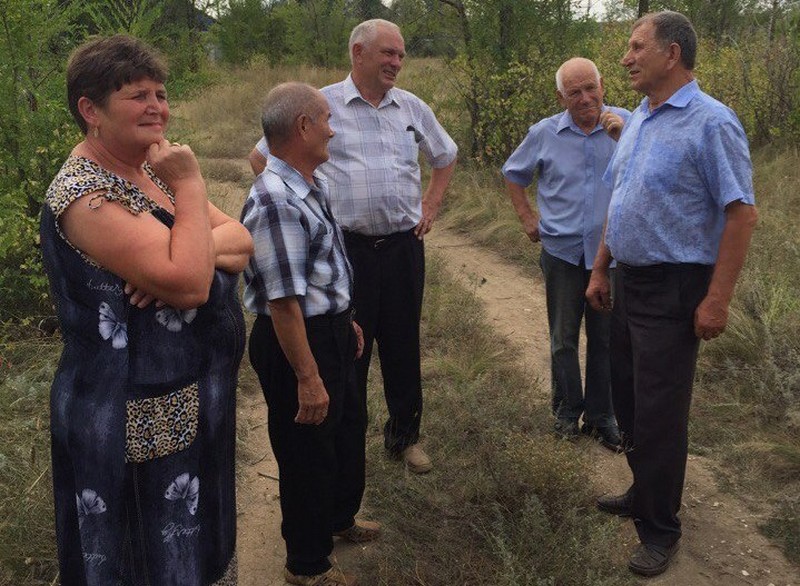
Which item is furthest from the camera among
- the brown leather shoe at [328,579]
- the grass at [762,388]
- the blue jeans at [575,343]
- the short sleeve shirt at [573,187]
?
the blue jeans at [575,343]

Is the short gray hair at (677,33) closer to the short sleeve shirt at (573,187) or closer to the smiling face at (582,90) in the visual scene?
the smiling face at (582,90)

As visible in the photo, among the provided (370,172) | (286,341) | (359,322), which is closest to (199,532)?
(286,341)

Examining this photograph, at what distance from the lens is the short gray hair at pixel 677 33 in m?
2.74

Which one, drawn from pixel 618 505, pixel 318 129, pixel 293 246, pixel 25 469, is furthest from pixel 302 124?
pixel 618 505

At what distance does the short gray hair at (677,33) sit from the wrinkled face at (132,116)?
1922mm

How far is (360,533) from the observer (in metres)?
3.18

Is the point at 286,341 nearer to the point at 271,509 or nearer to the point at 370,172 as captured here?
the point at 370,172

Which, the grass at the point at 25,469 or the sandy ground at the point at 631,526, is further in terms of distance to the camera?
the sandy ground at the point at 631,526

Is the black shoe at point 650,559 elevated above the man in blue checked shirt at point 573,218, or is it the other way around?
the man in blue checked shirt at point 573,218

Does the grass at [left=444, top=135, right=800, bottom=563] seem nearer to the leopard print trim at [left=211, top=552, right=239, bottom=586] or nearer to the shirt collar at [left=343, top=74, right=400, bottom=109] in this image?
the leopard print trim at [left=211, top=552, right=239, bottom=586]

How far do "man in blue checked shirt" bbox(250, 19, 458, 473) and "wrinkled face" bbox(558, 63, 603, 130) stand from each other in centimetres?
78

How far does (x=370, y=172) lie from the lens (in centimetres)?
334

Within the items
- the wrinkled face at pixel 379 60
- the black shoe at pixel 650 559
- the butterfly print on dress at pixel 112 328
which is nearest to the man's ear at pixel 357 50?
the wrinkled face at pixel 379 60

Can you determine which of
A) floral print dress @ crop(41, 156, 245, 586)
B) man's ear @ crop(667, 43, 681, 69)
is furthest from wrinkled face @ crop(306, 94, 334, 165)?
man's ear @ crop(667, 43, 681, 69)
